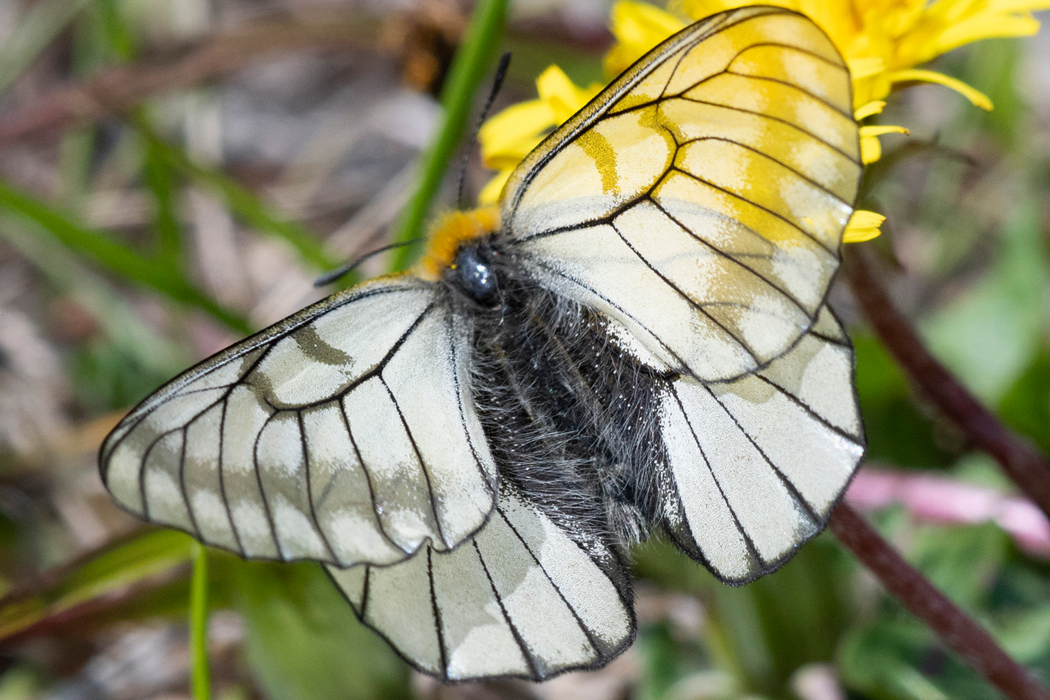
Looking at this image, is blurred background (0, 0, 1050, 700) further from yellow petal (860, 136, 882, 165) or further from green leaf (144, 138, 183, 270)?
yellow petal (860, 136, 882, 165)

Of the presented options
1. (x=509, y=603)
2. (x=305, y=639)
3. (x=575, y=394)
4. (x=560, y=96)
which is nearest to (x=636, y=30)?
(x=560, y=96)

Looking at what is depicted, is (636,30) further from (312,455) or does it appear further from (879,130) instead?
(312,455)

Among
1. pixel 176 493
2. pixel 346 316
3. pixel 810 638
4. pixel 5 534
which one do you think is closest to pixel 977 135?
pixel 810 638

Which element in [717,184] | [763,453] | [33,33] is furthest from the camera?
[33,33]

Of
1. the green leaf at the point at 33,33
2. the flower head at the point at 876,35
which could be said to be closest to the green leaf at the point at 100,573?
the flower head at the point at 876,35

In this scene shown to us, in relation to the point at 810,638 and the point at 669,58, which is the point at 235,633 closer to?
the point at 810,638

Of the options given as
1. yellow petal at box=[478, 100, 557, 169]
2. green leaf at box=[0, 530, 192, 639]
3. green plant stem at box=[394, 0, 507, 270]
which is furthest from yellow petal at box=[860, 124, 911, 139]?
green leaf at box=[0, 530, 192, 639]

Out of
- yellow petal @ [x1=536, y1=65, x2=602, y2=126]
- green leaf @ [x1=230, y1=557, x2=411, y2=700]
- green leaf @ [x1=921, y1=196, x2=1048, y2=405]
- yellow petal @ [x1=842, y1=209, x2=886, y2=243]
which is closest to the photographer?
yellow petal @ [x1=842, y1=209, x2=886, y2=243]
